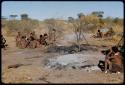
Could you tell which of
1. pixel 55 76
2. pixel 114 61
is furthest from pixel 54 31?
pixel 55 76

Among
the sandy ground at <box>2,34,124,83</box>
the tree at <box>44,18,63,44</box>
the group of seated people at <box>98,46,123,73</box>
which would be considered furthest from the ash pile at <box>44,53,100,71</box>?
the tree at <box>44,18,63,44</box>

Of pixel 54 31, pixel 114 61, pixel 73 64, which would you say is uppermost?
pixel 114 61

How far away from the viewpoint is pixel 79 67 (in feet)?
35.1

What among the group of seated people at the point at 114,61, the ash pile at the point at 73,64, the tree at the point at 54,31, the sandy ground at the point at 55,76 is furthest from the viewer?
the tree at the point at 54,31

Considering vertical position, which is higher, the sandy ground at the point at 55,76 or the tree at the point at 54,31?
the sandy ground at the point at 55,76

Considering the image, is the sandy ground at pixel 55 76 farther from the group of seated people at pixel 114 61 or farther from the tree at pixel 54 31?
the tree at pixel 54 31

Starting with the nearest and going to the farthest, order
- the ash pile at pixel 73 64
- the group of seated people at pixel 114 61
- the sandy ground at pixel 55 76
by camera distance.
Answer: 1. the sandy ground at pixel 55 76
2. the group of seated people at pixel 114 61
3. the ash pile at pixel 73 64

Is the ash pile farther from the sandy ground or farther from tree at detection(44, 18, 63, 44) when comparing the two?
tree at detection(44, 18, 63, 44)

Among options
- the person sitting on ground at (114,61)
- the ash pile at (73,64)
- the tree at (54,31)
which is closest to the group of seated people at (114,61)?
the person sitting on ground at (114,61)

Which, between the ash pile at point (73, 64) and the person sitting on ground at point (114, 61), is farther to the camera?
the ash pile at point (73, 64)

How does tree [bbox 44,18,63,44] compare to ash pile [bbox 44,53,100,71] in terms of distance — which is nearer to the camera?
ash pile [bbox 44,53,100,71]

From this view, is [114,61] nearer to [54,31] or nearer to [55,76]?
[55,76]

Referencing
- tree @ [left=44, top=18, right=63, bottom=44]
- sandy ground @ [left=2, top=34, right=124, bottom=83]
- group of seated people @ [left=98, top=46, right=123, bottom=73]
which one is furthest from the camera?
tree @ [left=44, top=18, right=63, bottom=44]

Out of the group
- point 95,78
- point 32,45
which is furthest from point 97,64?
point 32,45
